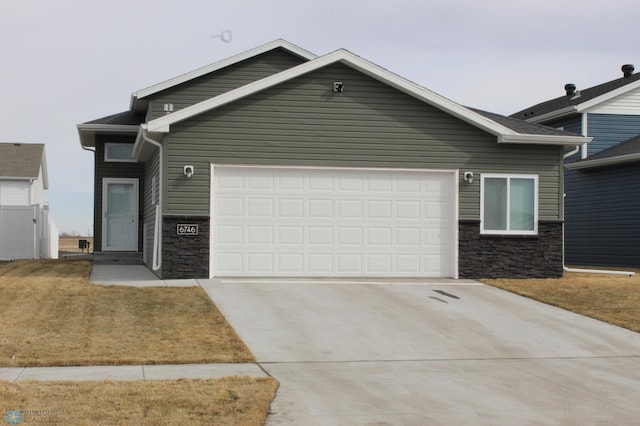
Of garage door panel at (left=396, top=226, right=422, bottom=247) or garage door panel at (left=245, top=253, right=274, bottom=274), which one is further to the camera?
garage door panel at (left=396, top=226, right=422, bottom=247)

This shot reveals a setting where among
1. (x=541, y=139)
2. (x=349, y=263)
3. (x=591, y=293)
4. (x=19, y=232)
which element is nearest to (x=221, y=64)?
→ (x=349, y=263)

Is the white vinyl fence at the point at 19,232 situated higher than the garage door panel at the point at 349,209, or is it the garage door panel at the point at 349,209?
the garage door panel at the point at 349,209

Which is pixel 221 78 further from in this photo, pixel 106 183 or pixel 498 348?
pixel 498 348

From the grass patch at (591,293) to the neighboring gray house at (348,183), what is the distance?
73 centimetres

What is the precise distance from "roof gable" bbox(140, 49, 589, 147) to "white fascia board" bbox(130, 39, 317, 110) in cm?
466

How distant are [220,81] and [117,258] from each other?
18.9ft

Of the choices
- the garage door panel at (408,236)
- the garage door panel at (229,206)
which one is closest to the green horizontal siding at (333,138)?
the garage door panel at (229,206)

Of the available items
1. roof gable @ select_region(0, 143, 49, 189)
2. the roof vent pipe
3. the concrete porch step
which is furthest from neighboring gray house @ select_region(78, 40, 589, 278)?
roof gable @ select_region(0, 143, 49, 189)

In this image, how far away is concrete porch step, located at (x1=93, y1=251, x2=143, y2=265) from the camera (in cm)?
2078

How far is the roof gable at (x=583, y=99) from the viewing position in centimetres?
2450

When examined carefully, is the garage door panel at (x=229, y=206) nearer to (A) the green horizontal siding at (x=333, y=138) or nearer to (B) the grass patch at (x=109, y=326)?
(A) the green horizontal siding at (x=333, y=138)

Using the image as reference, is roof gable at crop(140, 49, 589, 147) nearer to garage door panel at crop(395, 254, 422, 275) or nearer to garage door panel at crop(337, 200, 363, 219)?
garage door panel at crop(337, 200, 363, 219)

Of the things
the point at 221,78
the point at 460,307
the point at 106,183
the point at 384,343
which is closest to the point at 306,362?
the point at 384,343

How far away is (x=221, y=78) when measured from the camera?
807 inches
